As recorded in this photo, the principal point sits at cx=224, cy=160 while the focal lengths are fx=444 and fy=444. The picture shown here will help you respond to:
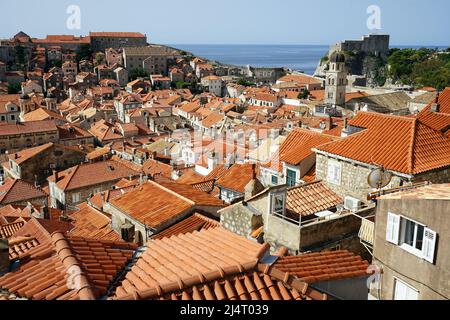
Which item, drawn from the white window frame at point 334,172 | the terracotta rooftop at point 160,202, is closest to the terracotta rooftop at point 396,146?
the white window frame at point 334,172

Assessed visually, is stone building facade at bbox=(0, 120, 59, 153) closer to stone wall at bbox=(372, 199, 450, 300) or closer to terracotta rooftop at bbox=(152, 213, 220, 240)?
terracotta rooftop at bbox=(152, 213, 220, 240)

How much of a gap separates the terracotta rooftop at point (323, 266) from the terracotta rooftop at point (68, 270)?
2.25 m

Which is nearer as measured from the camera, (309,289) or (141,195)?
(309,289)

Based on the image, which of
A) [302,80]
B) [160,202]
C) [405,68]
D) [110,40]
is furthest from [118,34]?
[160,202]

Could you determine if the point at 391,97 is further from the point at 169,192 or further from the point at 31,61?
the point at 31,61

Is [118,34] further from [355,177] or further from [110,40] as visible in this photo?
[355,177]

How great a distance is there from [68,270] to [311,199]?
7.35 m

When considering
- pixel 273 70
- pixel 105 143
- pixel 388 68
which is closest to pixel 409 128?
pixel 105 143

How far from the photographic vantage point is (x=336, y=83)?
211 feet

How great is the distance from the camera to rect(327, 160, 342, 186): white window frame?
12642 mm

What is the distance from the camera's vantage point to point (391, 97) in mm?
62500
